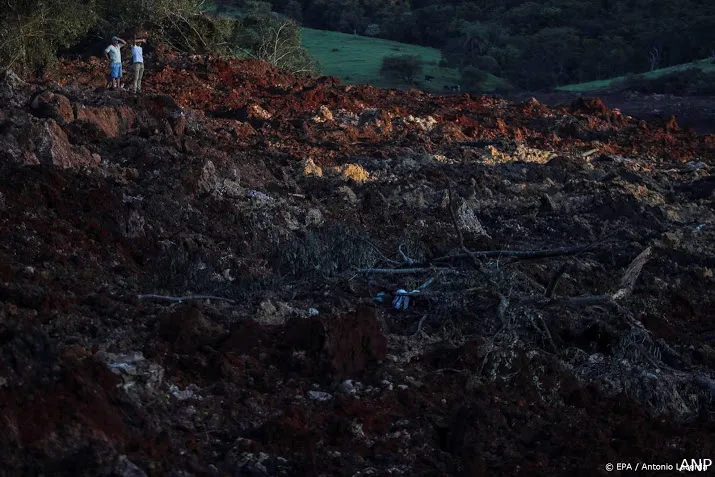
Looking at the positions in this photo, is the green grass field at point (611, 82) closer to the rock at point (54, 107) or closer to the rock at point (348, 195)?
the rock at point (348, 195)

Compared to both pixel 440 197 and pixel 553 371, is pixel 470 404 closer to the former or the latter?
pixel 553 371

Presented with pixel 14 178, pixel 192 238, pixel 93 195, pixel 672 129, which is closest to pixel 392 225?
pixel 192 238

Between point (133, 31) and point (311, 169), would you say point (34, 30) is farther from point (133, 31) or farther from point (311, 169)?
point (311, 169)

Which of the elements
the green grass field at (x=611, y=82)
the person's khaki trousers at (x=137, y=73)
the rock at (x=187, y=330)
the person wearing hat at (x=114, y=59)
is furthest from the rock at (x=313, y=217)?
the green grass field at (x=611, y=82)

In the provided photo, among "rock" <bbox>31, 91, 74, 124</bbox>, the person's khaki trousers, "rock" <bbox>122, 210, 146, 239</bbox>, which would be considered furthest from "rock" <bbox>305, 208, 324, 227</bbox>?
the person's khaki trousers

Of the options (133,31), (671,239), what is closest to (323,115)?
(133,31)
